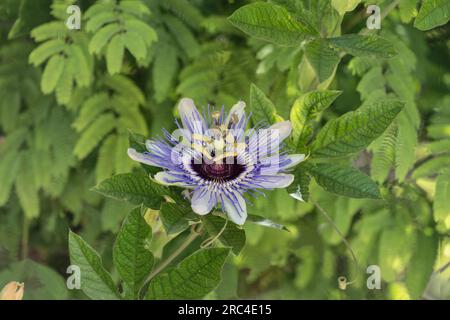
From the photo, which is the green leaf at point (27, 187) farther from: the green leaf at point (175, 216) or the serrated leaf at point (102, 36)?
the green leaf at point (175, 216)

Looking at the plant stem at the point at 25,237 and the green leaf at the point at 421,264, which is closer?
the green leaf at the point at 421,264

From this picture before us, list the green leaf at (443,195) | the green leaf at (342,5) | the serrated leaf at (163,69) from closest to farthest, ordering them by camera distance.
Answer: the green leaf at (342,5)
the green leaf at (443,195)
the serrated leaf at (163,69)

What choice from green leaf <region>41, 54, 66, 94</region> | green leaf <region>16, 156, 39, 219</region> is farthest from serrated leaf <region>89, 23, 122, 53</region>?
green leaf <region>16, 156, 39, 219</region>

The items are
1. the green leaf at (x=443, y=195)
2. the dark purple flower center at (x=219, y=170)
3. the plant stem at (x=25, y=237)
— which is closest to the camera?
the dark purple flower center at (x=219, y=170)

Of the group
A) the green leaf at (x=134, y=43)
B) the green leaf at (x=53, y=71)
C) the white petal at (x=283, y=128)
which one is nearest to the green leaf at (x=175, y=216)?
the white petal at (x=283, y=128)

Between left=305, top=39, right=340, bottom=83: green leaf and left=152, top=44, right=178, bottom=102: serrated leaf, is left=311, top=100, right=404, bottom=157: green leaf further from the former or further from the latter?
left=152, top=44, right=178, bottom=102: serrated leaf

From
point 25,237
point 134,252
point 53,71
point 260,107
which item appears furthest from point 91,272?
point 25,237
